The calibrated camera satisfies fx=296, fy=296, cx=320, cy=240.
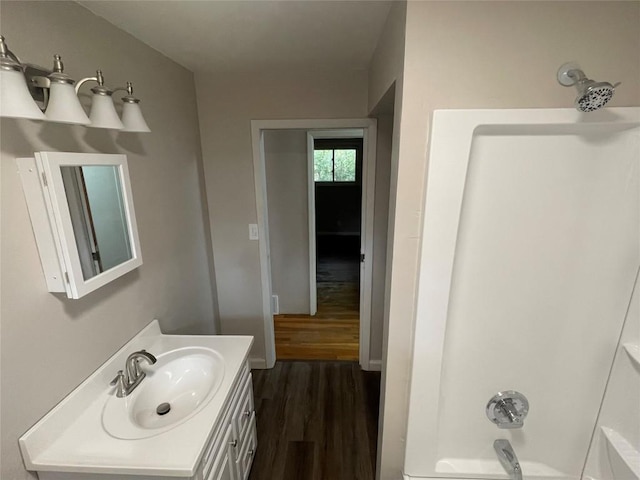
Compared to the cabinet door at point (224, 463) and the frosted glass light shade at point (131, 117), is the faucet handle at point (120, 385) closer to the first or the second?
the cabinet door at point (224, 463)

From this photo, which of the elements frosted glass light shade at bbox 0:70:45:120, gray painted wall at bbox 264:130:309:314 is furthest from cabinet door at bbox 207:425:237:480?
gray painted wall at bbox 264:130:309:314

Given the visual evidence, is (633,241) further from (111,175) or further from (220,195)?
(220,195)

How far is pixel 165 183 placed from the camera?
1.66 meters

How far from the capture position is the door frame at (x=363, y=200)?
2.06 meters

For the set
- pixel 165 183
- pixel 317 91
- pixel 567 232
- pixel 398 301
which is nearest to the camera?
pixel 567 232

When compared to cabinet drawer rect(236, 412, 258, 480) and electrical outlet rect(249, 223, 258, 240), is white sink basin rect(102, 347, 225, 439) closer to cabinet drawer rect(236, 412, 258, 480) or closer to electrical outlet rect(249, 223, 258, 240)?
cabinet drawer rect(236, 412, 258, 480)

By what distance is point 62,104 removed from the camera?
90 centimetres

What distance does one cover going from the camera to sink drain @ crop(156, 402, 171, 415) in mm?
1292

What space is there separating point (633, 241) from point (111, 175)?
1955mm

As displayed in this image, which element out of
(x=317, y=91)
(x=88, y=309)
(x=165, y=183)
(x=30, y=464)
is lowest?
(x=30, y=464)

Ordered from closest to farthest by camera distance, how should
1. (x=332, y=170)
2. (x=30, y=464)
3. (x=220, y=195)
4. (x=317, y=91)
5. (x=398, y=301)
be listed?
(x=30, y=464) < (x=398, y=301) < (x=317, y=91) < (x=220, y=195) < (x=332, y=170)

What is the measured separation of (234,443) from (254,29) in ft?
6.23

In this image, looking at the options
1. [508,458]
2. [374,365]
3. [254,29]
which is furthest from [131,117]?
[374,365]

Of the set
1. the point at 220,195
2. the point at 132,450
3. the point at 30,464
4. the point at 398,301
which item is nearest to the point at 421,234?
the point at 398,301
